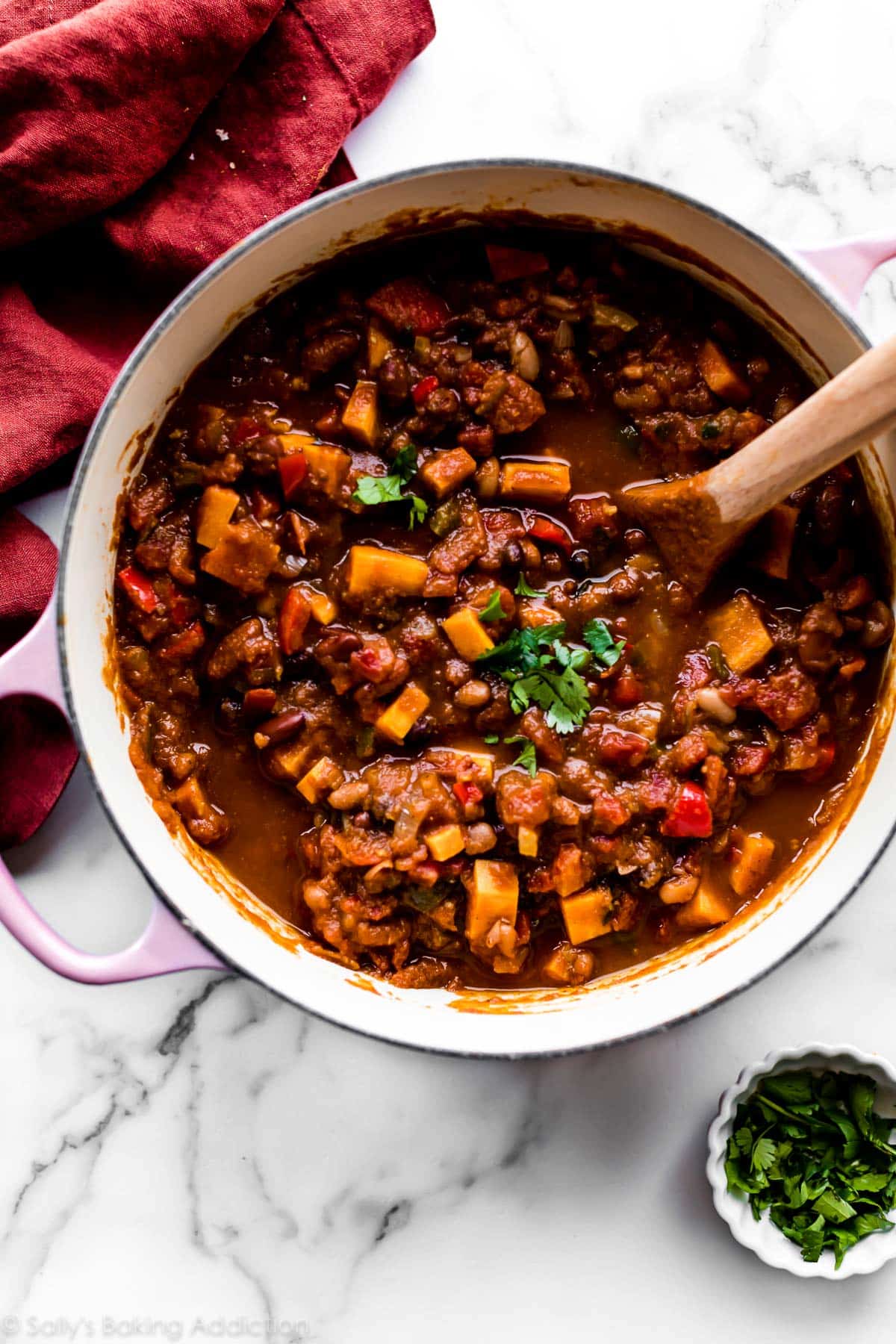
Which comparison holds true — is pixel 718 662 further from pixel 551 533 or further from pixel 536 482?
pixel 536 482

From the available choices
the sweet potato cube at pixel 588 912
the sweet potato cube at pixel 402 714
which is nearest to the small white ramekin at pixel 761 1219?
the sweet potato cube at pixel 588 912

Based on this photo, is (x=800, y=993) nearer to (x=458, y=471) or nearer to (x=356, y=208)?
(x=458, y=471)

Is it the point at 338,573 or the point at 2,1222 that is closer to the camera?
the point at 338,573

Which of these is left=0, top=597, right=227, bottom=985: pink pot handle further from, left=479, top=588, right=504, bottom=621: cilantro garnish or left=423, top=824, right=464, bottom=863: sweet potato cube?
left=479, top=588, right=504, bottom=621: cilantro garnish

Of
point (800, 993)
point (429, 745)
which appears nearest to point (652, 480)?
point (429, 745)

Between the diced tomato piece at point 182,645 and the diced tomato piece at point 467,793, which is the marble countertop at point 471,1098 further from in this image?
the diced tomato piece at point 467,793

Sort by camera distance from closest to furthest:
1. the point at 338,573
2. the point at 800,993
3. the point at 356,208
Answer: the point at 356,208
the point at 338,573
the point at 800,993

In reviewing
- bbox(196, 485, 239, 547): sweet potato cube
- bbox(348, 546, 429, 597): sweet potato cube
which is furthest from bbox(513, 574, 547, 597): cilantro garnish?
bbox(196, 485, 239, 547): sweet potato cube

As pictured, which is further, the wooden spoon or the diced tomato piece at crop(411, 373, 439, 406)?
the diced tomato piece at crop(411, 373, 439, 406)
